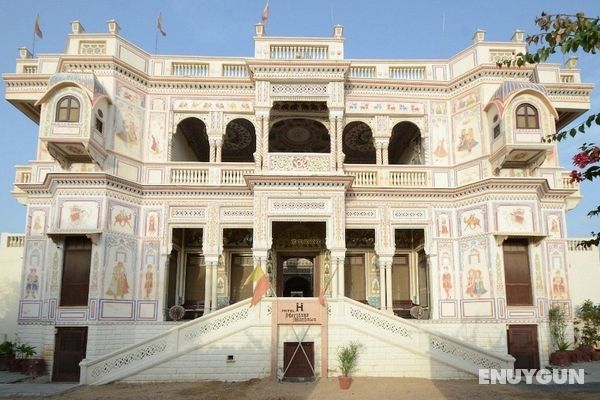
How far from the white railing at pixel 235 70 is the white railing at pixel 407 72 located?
6092 millimetres

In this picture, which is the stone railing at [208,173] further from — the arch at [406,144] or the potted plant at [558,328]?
the potted plant at [558,328]

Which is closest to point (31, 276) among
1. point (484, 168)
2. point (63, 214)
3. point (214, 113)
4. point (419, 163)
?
point (63, 214)

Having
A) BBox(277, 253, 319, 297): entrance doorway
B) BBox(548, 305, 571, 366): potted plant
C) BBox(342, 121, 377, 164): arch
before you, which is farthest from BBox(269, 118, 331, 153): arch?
BBox(548, 305, 571, 366): potted plant

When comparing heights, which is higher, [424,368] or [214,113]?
[214,113]

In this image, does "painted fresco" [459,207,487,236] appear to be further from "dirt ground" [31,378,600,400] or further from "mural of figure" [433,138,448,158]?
"dirt ground" [31,378,600,400]

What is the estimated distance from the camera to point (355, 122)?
22.3 metres

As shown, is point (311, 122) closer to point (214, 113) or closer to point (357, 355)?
point (214, 113)

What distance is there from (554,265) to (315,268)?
9.63m

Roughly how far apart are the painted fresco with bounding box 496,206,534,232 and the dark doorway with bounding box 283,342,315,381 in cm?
795

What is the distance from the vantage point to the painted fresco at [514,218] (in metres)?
18.4

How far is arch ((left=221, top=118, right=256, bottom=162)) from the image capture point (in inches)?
910

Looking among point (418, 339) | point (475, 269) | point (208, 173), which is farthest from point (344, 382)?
A: point (208, 173)

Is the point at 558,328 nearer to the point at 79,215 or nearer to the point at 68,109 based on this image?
the point at 79,215

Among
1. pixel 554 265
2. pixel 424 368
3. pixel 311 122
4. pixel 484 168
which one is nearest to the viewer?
pixel 424 368
